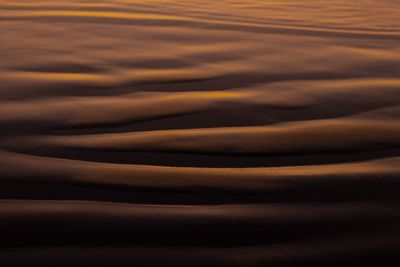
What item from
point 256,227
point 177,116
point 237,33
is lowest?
point 256,227

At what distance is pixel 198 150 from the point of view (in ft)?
4.04

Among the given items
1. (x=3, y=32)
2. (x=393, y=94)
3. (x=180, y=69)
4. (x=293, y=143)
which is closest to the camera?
(x=293, y=143)

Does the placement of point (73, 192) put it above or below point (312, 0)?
below

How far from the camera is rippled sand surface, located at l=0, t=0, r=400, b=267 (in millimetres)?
898

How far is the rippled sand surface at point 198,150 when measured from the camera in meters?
0.90

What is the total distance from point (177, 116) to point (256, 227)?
22.9 inches

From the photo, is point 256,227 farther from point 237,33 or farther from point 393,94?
point 237,33

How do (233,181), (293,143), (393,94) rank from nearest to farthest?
(233,181)
(293,143)
(393,94)

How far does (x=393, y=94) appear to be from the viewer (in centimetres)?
171

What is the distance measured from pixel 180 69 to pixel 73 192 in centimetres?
98

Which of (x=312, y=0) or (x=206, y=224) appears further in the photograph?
(x=312, y=0)

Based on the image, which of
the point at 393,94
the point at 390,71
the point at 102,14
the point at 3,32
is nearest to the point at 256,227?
the point at 393,94

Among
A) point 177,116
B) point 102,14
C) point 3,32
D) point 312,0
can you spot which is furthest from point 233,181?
point 312,0

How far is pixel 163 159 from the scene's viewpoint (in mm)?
1185
